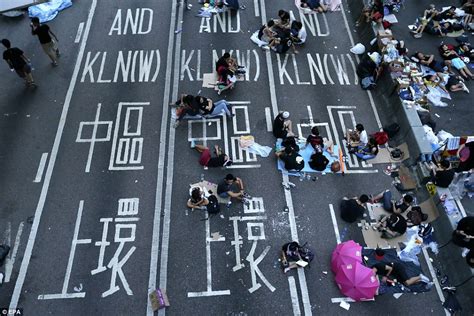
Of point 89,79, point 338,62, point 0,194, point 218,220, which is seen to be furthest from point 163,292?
point 338,62

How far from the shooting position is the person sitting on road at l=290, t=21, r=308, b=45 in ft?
57.9

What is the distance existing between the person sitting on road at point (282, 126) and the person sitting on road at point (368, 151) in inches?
94.7

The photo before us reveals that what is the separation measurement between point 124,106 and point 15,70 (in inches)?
164

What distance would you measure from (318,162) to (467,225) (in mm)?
4629

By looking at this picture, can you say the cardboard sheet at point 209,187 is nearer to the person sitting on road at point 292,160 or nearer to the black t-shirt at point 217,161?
the black t-shirt at point 217,161

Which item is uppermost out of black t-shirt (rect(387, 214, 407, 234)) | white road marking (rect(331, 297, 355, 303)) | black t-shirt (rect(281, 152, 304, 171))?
black t-shirt (rect(281, 152, 304, 171))

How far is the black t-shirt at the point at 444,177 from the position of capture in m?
12.7

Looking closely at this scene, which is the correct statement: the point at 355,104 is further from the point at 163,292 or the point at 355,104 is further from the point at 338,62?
the point at 163,292

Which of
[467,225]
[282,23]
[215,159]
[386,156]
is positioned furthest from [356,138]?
[282,23]

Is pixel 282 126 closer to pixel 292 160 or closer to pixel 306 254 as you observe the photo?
pixel 292 160

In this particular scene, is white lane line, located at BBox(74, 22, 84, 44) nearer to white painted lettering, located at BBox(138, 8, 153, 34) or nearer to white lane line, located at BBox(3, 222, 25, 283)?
white painted lettering, located at BBox(138, 8, 153, 34)

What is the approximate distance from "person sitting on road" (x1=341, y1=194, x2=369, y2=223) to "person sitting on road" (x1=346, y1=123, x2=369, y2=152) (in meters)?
2.35

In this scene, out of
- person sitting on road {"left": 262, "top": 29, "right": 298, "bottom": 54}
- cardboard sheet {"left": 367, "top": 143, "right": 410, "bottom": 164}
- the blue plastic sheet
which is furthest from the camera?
the blue plastic sheet

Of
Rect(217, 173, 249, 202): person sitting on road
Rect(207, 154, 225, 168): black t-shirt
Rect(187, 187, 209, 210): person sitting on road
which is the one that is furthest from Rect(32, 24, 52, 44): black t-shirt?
Rect(217, 173, 249, 202): person sitting on road
